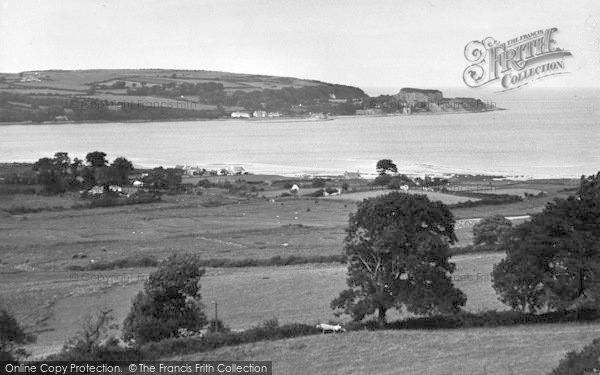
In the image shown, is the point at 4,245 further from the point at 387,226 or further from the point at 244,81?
the point at 244,81

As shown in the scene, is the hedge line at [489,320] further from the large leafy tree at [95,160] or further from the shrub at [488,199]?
the large leafy tree at [95,160]

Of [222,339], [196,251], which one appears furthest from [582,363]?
[196,251]

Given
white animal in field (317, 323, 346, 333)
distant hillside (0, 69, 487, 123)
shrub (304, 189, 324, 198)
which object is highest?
distant hillside (0, 69, 487, 123)

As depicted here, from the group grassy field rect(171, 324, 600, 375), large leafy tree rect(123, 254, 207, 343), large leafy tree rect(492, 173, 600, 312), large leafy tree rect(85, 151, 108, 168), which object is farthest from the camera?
large leafy tree rect(85, 151, 108, 168)

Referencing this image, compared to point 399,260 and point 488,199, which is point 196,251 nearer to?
point 399,260

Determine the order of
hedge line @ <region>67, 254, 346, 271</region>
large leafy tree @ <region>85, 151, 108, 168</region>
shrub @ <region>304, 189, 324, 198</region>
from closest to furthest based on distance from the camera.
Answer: hedge line @ <region>67, 254, 346, 271</region> < shrub @ <region>304, 189, 324, 198</region> < large leafy tree @ <region>85, 151, 108, 168</region>

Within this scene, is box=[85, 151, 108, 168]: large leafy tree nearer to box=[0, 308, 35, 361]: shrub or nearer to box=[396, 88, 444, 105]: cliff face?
box=[0, 308, 35, 361]: shrub

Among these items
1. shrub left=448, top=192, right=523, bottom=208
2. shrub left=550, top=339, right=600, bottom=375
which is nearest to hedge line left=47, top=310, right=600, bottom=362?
shrub left=550, top=339, right=600, bottom=375

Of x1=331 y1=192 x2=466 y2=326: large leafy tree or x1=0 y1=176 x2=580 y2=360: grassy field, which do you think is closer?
x1=331 y1=192 x2=466 y2=326: large leafy tree
